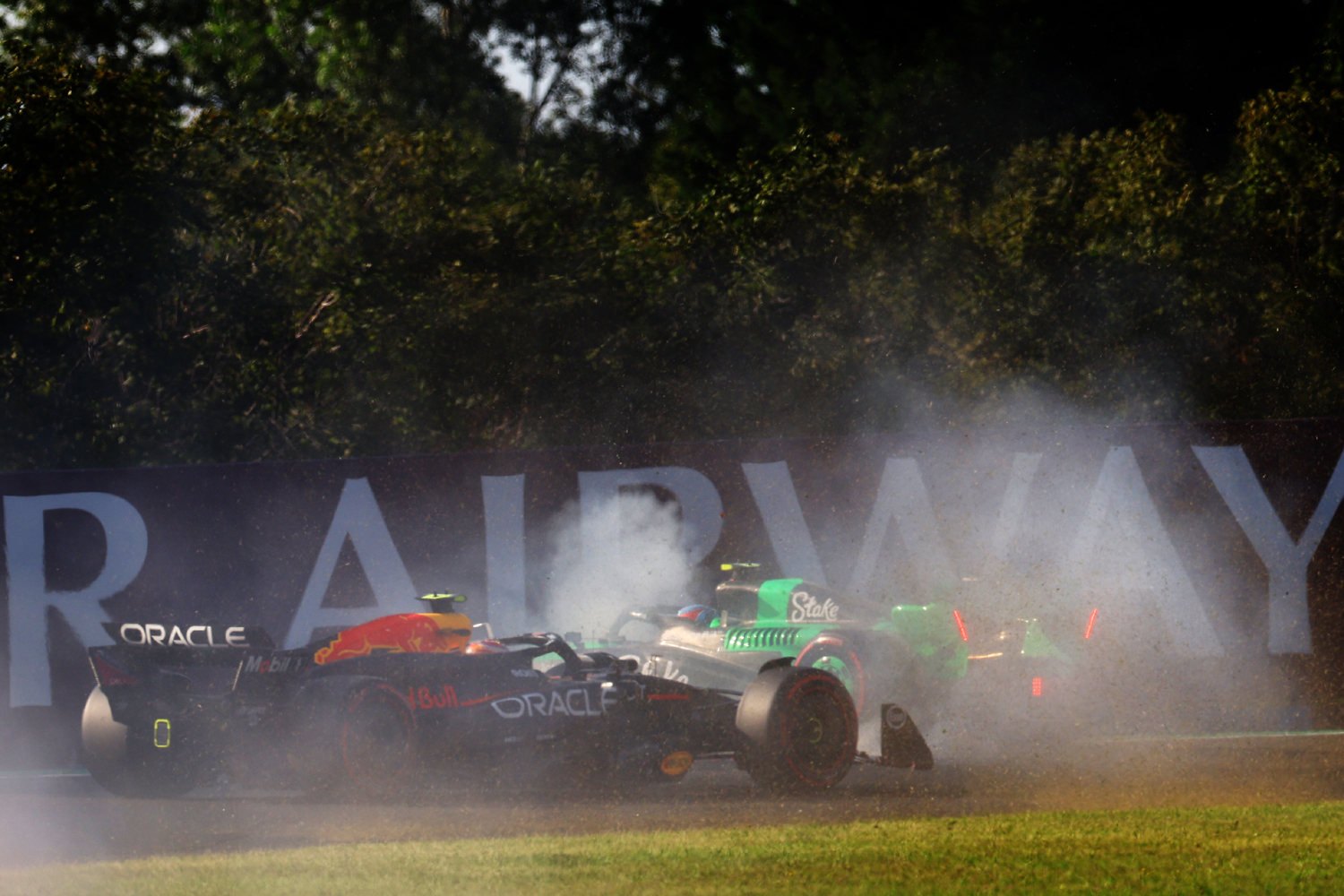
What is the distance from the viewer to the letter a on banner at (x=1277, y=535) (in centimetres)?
1227

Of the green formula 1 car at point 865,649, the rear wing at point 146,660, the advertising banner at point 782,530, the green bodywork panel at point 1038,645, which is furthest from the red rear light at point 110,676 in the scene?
the green bodywork panel at point 1038,645

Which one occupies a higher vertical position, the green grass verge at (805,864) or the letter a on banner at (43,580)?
the letter a on banner at (43,580)

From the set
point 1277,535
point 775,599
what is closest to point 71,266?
point 775,599

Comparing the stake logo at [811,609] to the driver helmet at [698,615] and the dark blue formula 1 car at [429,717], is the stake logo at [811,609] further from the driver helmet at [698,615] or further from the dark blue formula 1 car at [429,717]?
the dark blue formula 1 car at [429,717]

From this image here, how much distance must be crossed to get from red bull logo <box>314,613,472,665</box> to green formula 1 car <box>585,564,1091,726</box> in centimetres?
146

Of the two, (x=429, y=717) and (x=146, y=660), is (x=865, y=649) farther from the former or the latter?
(x=146, y=660)

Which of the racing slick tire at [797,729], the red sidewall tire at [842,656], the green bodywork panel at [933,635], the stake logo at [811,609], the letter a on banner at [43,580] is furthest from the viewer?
the letter a on banner at [43,580]

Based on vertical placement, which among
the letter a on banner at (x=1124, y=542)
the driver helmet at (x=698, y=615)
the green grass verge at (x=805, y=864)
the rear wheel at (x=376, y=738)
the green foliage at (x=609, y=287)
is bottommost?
the green grass verge at (x=805, y=864)

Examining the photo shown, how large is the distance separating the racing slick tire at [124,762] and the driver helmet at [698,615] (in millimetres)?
3703

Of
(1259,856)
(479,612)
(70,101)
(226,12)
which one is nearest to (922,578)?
(479,612)

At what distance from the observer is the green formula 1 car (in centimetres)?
1073

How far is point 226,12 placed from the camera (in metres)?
27.6

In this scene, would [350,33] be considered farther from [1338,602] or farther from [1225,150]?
[1338,602]

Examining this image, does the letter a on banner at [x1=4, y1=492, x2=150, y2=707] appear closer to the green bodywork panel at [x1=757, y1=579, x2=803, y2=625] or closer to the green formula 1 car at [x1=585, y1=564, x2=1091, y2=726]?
the green formula 1 car at [x1=585, y1=564, x2=1091, y2=726]
